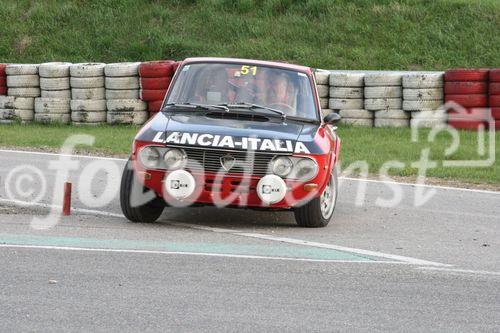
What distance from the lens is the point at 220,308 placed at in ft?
23.2

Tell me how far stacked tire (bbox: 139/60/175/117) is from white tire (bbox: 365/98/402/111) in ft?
11.0

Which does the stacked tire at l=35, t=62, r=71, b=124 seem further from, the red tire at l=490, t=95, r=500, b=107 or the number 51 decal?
the number 51 decal

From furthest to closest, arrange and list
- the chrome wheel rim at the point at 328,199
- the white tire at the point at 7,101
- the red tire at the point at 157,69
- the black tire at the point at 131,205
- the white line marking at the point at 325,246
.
Answer: 1. the white tire at the point at 7,101
2. the red tire at the point at 157,69
3. the chrome wheel rim at the point at 328,199
4. the black tire at the point at 131,205
5. the white line marking at the point at 325,246

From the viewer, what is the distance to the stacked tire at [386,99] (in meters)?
20.0

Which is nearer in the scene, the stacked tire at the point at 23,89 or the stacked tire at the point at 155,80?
the stacked tire at the point at 155,80

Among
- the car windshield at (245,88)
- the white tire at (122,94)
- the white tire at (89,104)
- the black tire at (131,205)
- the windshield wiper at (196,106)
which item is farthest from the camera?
the white tire at (89,104)

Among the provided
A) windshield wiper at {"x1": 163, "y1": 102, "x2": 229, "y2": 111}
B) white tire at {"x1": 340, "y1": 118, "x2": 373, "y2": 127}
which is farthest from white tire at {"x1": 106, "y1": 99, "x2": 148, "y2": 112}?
windshield wiper at {"x1": 163, "y1": 102, "x2": 229, "y2": 111}

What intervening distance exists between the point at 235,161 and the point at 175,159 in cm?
51

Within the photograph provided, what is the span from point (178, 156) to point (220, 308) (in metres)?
3.37

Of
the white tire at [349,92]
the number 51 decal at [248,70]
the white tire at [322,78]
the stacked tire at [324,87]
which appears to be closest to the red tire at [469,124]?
the white tire at [349,92]

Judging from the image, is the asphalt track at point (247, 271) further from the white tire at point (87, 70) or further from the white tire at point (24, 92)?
the white tire at point (24, 92)

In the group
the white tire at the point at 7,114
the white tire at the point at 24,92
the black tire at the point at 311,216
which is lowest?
the black tire at the point at 311,216

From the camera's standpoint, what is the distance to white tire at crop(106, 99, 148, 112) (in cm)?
2083

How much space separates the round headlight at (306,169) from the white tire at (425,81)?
9.68 meters
